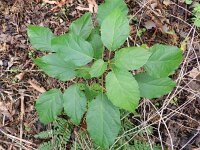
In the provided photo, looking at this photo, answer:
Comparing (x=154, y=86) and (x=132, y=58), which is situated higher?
(x=132, y=58)

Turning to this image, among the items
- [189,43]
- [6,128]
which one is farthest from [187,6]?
[6,128]

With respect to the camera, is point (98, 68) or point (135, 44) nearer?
point (98, 68)

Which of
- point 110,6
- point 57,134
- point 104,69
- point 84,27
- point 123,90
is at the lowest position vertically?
point 57,134

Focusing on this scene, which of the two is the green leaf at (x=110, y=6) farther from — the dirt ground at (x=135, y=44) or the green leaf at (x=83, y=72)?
the dirt ground at (x=135, y=44)

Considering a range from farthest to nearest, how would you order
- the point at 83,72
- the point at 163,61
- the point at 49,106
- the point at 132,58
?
1. the point at 49,106
2. the point at 83,72
3. the point at 163,61
4. the point at 132,58

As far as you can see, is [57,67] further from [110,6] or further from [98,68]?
[110,6]

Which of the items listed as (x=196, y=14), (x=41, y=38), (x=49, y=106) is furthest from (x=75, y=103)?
(x=196, y=14)

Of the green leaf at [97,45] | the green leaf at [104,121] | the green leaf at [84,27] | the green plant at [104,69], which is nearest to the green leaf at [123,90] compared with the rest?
the green plant at [104,69]
